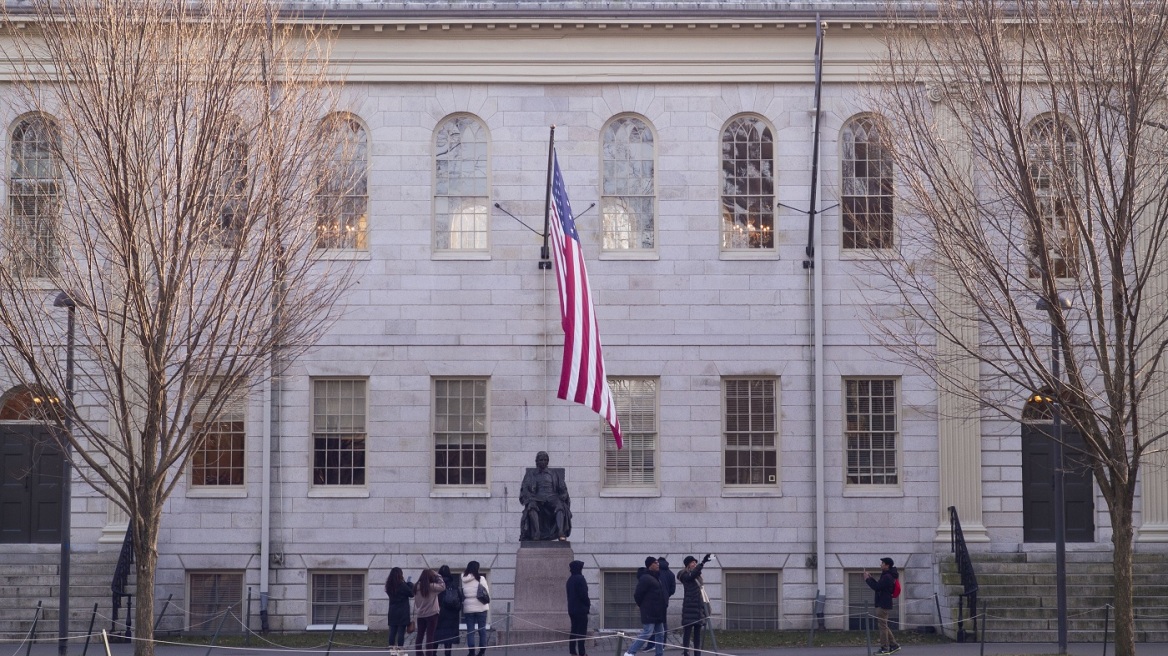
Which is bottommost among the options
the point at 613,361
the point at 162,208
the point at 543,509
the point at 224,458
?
the point at 543,509

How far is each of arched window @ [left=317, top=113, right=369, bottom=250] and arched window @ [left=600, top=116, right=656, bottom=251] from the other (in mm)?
4576

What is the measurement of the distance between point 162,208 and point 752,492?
41.5 ft

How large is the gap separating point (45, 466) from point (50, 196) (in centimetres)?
851

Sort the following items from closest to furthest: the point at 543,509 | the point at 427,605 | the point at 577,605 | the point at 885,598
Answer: the point at 427,605 → the point at 577,605 → the point at 885,598 → the point at 543,509

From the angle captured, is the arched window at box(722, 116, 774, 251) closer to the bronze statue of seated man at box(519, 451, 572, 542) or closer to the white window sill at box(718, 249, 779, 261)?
the white window sill at box(718, 249, 779, 261)

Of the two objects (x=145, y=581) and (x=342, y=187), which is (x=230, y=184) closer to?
(x=342, y=187)

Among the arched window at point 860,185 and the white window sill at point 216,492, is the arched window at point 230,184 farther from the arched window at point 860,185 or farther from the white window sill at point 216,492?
the arched window at point 860,185

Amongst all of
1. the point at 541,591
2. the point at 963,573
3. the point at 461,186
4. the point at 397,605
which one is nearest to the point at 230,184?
the point at 397,605

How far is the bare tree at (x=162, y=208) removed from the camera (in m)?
17.8

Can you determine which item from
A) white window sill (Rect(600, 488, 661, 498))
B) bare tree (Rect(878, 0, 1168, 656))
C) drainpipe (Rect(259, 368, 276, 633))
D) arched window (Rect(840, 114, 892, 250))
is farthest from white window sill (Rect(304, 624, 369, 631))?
bare tree (Rect(878, 0, 1168, 656))

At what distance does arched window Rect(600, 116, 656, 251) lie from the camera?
26.7 meters

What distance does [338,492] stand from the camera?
85.5 feet

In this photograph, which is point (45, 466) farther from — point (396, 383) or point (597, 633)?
point (597, 633)

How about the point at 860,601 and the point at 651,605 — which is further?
the point at 860,601
